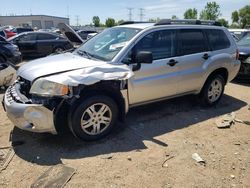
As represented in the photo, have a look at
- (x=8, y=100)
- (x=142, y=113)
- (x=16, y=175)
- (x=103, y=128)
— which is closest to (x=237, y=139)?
(x=142, y=113)

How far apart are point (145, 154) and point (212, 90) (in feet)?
8.91

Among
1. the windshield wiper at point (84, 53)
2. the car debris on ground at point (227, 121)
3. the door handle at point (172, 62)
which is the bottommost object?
the car debris on ground at point (227, 121)

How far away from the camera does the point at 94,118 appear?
3916 mm

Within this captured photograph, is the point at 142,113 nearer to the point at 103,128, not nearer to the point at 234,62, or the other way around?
the point at 103,128

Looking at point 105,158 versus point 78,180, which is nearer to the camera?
point 78,180

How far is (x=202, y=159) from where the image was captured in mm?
3625

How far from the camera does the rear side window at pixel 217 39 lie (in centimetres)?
554

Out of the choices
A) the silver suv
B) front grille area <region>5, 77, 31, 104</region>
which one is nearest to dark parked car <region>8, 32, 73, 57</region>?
the silver suv

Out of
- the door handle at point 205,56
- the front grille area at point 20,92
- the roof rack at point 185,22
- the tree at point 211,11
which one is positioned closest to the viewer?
the front grille area at point 20,92

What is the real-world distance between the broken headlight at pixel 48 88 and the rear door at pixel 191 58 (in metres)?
2.24

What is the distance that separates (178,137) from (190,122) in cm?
75

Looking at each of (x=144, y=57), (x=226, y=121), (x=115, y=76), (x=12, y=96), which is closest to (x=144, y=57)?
(x=144, y=57)

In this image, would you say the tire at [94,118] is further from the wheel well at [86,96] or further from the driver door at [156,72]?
the driver door at [156,72]

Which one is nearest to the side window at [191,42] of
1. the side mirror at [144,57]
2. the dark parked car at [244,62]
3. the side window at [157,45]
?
the side window at [157,45]
